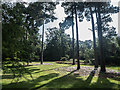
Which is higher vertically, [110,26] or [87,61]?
[110,26]

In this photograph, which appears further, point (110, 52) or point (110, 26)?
point (110, 52)

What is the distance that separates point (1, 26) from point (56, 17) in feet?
57.0

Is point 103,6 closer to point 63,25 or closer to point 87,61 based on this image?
point 63,25

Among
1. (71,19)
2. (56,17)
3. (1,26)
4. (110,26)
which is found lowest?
(1,26)

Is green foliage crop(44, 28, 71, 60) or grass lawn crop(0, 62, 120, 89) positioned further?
green foliage crop(44, 28, 71, 60)

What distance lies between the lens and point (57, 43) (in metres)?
40.4

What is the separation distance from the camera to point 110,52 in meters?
22.0

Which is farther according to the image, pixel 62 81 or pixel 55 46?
pixel 55 46

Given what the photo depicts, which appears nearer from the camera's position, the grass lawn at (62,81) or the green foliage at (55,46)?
the grass lawn at (62,81)

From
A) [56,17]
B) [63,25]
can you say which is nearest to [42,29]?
[56,17]

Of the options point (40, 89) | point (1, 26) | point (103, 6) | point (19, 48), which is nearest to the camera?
point (1, 26)

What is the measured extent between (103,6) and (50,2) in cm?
954

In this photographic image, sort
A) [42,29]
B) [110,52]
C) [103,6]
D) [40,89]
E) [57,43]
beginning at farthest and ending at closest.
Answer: [57,43]
[110,52]
[42,29]
[103,6]
[40,89]

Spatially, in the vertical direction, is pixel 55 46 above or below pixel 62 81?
above
